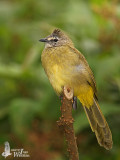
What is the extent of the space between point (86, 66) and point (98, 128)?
0.65 m

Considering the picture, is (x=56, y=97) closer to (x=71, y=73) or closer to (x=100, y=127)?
(x=71, y=73)

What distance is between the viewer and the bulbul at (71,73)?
426cm

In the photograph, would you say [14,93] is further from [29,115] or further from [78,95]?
[78,95]

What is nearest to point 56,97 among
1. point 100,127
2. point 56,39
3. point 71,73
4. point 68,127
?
point 56,39

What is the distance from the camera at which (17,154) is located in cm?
392

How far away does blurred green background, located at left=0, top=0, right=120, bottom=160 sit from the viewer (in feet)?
17.2

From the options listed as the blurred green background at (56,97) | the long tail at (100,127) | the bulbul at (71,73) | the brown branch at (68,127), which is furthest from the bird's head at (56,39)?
the brown branch at (68,127)

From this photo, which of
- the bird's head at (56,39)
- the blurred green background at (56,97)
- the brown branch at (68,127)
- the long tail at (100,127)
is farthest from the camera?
the blurred green background at (56,97)

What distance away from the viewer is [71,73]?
427cm

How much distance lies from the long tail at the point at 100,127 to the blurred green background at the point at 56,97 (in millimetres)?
662

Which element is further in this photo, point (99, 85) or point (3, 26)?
point (3, 26)

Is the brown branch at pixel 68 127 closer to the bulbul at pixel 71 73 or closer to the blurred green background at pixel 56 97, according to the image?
the bulbul at pixel 71 73

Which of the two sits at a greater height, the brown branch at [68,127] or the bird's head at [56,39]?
the bird's head at [56,39]

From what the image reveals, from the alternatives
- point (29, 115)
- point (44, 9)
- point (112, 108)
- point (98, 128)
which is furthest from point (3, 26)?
point (98, 128)
